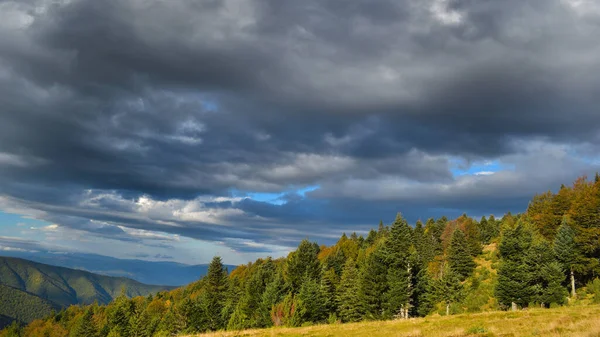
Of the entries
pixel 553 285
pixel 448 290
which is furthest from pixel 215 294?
pixel 553 285

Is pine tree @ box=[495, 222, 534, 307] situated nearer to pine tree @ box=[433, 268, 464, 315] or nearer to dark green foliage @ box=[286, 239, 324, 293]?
pine tree @ box=[433, 268, 464, 315]

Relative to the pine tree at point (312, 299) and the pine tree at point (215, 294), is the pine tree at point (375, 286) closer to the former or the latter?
the pine tree at point (312, 299)

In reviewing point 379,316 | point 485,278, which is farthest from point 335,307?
point 485,278

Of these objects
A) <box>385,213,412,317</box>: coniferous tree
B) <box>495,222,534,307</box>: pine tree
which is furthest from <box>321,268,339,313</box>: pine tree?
<box>495,222,534,307</box>: pine tree

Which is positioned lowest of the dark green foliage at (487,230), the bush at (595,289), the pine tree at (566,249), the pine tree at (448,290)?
the pine tree at (448,290)

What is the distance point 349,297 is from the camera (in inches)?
2933

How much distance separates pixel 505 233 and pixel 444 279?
A: 13.0 m

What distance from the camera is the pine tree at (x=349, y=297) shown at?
69062mm

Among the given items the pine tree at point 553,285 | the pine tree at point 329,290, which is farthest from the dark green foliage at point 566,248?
the pine tree at point 329,290

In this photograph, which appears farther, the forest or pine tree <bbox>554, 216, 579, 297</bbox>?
pine tree <bbox>554, 216, 579, 297</bbox>

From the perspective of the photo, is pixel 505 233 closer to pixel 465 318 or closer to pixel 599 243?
pixel 599 243

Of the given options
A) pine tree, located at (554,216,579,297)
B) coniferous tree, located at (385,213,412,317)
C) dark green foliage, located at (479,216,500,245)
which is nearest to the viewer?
coniferous tree, located at (385,213,412,317)

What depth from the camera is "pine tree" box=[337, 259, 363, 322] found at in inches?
2719

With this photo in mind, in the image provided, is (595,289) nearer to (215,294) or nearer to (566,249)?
(566,249)
